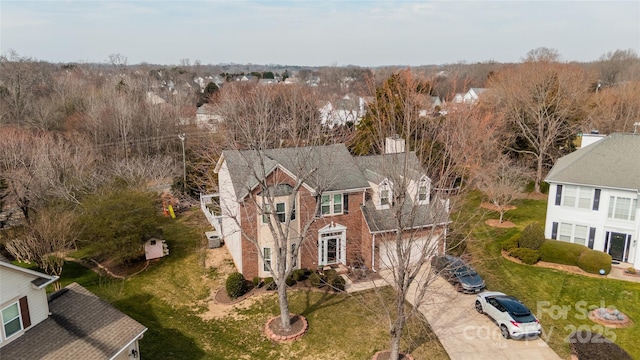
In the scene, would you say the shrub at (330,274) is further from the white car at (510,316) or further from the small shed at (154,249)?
the small shed at (154,249)

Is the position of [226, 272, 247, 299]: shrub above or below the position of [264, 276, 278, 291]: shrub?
above

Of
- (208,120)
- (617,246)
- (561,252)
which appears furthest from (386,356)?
(208,120)

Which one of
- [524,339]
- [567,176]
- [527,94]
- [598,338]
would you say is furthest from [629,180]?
[527,94]

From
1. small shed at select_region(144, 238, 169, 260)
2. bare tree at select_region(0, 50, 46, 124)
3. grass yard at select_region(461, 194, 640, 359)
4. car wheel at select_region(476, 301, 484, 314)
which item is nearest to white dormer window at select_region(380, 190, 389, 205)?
grass yard at select_region(461, 194, 640, 359)

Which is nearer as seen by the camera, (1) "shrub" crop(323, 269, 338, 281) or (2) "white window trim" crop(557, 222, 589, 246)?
(1) "shrub" crop(323, 269, 338, 281)

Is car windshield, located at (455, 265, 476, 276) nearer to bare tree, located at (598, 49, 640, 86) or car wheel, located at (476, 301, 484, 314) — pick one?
car wheel, located at (476, 301, 484, 314)

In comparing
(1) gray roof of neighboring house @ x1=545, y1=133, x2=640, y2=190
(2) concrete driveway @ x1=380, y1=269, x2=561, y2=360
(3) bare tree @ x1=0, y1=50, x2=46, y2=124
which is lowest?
(2) concrete driveway @ x1=380, y1=269, x2=561, y2=360

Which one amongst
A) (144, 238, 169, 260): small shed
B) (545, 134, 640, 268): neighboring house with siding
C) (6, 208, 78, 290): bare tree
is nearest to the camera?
(6, 208, 78, 290): bare tree
